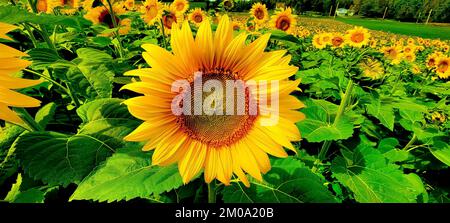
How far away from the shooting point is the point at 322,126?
Answer: 5.77 feet

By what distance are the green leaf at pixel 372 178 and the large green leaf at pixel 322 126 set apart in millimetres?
205

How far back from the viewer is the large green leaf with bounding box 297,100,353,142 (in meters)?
1.59

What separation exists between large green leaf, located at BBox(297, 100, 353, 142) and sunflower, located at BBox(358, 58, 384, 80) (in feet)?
0.90

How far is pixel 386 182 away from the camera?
158cm

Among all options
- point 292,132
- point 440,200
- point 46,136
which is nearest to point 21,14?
point 46,136

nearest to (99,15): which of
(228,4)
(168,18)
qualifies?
(168,18)

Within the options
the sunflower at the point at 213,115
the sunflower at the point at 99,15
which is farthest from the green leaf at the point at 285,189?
the sunflower at the point at 99,15

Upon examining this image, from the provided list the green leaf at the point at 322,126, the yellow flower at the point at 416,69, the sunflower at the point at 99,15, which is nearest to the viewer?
the green leaf at the point at 322,126

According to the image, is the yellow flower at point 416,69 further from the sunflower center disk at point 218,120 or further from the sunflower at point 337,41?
the sunflower center disk at point 218,120

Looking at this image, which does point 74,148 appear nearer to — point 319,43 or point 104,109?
point 104,109

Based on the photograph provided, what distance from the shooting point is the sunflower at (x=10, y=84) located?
0.66 meters

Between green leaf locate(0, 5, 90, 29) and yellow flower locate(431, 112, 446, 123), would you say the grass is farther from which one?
green leaf locate(0, 5, 90, 29)

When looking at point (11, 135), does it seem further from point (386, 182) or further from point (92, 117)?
point (386, 182)

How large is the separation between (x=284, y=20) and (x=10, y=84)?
3.91 metres
